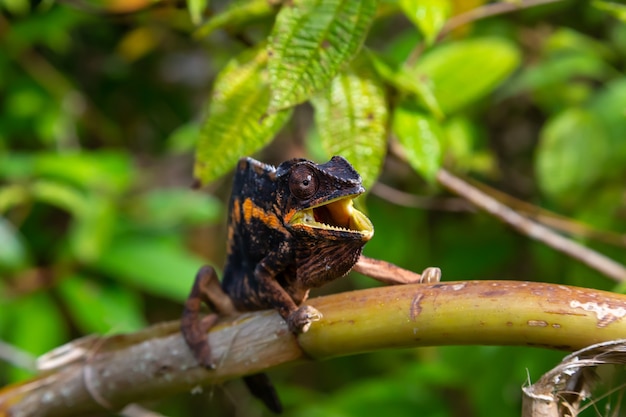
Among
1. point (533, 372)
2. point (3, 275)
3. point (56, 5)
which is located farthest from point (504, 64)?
point (3, 275)

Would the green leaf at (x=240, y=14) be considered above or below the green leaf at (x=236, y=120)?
above

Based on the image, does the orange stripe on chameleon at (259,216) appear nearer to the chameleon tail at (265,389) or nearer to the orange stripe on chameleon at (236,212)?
the orange stripe on chameleon at (236,212)

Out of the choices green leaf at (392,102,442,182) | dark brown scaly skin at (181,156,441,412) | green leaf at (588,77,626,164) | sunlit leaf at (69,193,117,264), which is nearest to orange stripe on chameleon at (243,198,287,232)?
dark brown scaly skin at (181,156,441,412)

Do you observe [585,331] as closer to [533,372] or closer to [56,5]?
[533,372]

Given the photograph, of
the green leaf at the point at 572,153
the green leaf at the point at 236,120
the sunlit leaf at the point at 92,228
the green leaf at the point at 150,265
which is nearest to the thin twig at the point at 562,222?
the green leaf at the point at 572,153

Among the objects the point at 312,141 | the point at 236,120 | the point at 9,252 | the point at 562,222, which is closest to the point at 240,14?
the point at 236,120

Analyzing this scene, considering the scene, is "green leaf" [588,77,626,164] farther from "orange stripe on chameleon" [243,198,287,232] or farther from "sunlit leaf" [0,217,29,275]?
"sunlit leaf" [0,217,29,275]
